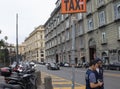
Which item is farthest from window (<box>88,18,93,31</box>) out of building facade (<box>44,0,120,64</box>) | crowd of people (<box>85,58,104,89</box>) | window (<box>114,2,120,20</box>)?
crowd of people (<box>85,58,104,89</box>)

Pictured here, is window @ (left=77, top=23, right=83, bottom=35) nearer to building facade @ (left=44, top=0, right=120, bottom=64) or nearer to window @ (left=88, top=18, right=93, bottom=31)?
building facade @ (left=44, top=0, right=120, bottom=64)

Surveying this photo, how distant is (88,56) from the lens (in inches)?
2650

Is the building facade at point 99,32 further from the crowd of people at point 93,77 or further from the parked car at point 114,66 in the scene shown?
the crowd of people at point 93,77

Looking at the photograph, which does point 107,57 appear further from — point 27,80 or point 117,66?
point 27,80

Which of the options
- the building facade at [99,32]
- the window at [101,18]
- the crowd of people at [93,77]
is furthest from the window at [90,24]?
the crowd of people at [93,77]

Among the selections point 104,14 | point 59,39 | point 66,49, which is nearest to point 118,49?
point 104,14

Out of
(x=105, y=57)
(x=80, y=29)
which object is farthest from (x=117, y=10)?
(x=80, y=29)

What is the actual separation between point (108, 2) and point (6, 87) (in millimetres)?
49669

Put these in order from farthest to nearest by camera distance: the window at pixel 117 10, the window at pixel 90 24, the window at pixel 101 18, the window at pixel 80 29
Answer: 1. the window at pixel 80 29
2. the window at pixel 90 24
3. the window at pixel 101 18
4. the window at pixel 117 10

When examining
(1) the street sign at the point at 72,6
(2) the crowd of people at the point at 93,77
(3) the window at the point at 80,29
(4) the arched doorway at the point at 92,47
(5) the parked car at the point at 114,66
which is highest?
(3) the window at the point at 80,29

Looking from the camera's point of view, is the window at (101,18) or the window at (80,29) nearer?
the window at (101,18)

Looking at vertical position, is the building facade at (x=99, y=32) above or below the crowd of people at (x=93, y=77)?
above

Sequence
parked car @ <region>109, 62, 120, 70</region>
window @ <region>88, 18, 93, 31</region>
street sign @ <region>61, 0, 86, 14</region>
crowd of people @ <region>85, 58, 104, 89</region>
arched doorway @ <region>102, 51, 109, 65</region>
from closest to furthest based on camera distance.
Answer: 1. crowd of people @ <region>85, 58, 104, 89</region>
2. street sign @ <region>61, 0, 86, 14</region>
3. parked car @ <region>109, 62, 120, 70</region>
4. arched doorway @ <region>102, 51, 109, 65</region>
5. window @ <region>88, 18, 93, 31</region>

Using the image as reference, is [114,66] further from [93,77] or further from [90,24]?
[93,77]
